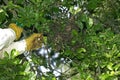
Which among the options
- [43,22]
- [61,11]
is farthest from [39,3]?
[61,11]

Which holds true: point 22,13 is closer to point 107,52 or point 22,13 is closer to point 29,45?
point 29,45

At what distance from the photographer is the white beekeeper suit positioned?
2.47m

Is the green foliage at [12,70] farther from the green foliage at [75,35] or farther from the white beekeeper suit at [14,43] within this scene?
the green foliage at [75,35]

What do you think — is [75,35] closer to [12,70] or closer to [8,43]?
[8,43]

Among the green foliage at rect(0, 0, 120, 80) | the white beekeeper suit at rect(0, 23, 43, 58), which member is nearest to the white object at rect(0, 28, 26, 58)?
the white beekeeper suit at rect(0, 23, 43, 58)

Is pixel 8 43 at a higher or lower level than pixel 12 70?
higher

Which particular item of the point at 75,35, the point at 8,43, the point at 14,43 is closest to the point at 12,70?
the point at 8,43

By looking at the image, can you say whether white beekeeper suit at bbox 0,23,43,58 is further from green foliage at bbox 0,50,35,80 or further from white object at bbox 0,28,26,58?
green foliage at bbox 0,50,35,80

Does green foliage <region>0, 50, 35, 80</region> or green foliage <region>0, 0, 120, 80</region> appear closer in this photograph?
green foliage <region>0, 50, 35, 80</region>

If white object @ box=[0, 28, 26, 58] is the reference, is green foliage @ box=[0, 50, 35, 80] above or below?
below

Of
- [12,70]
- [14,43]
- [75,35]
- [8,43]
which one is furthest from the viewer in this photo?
[75,35]

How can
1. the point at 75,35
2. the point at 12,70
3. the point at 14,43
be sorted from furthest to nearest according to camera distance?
the point at 75,35
the point at 14,43
the point at 12,70

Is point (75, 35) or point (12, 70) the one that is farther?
point (75, 35)

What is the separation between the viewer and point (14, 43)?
9.18 ft
